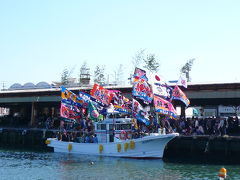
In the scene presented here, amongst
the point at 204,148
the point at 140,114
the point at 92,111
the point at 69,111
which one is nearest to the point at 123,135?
the point at 140,114

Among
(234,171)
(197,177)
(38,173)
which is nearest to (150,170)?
(197,177)

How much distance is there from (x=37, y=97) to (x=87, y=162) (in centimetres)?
2750

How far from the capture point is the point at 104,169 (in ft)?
98.6

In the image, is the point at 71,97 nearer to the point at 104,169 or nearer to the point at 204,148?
the point at 104,169

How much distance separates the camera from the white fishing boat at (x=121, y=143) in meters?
35.1

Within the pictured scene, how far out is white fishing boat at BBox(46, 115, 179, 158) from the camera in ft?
115

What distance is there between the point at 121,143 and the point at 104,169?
257 inches

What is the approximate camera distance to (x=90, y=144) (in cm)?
3847

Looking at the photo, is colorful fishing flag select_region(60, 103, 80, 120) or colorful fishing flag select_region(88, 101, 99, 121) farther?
colorful fishing flag select_region(60, 103, 80, 120)

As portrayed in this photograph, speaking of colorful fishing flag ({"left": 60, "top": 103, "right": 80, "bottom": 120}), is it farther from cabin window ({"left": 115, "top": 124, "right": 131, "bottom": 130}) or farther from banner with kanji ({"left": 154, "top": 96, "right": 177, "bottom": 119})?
banner with kanji ({"left": 154, "top": 96, "right": 177, "bottom": 119})

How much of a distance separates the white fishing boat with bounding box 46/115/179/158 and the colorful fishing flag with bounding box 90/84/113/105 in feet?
6.93

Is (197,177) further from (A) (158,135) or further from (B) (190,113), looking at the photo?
(B) (190,113)

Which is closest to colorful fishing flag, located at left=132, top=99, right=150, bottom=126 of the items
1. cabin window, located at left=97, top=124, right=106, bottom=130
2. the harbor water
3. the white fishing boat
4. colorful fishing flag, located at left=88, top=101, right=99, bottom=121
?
the white fishing boat

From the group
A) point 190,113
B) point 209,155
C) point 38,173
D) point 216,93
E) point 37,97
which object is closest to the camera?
point 38,173
